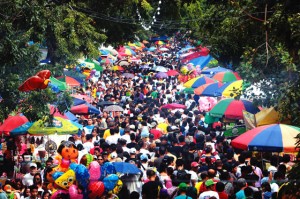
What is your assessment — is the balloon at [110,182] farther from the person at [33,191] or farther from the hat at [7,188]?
the hat at [7,188]

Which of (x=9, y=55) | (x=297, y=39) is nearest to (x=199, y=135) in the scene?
(x=9, y=55)

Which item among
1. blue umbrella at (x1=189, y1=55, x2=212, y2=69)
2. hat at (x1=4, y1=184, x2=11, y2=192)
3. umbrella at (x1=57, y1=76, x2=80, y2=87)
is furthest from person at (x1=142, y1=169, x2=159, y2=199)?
blue umbrella at (x1=189, y1=55, x2=212, y2=69)

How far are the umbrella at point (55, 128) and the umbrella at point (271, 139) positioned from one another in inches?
182

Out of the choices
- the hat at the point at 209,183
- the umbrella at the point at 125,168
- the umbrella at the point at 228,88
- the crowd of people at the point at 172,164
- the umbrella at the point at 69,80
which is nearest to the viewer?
the hat at the point at 209,183

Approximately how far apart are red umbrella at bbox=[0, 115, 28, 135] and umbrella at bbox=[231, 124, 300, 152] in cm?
523

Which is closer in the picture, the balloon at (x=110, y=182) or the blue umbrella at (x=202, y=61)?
the balloon at (x=110, y=182)

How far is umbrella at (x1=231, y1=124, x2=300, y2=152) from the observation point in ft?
42.2

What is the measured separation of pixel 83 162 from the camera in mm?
11789

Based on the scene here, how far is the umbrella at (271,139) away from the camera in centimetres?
1286

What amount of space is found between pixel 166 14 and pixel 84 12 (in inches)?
245

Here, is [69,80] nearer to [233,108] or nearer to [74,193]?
[233,108]

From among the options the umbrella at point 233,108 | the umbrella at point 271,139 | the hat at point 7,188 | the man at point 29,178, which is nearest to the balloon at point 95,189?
the hat at point 7,188

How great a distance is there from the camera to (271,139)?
42.8ft

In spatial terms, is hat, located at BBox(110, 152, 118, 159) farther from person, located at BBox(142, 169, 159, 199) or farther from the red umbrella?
the red umbrella
